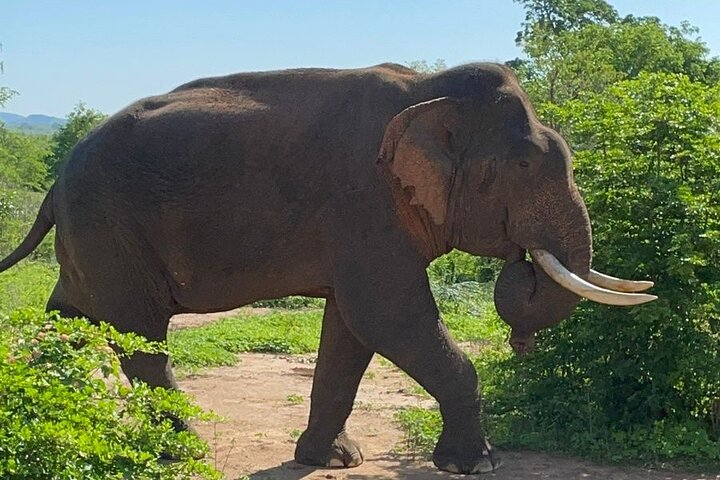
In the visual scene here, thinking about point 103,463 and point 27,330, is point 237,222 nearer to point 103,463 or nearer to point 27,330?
point 27,330

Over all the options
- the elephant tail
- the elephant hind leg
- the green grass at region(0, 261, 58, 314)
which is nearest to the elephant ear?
the elephant tail

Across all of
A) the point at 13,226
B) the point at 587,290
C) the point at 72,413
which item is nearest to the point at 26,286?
the point at 13,226

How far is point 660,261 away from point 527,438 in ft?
4.77

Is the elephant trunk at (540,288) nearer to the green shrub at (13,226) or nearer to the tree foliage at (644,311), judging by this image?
the tree foliage at (644,311)

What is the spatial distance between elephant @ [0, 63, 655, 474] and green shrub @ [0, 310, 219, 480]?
7.87 ft

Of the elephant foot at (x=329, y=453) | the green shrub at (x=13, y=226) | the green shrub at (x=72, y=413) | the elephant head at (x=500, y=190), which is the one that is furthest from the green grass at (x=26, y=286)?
the green shrub at (x=72, y=413)

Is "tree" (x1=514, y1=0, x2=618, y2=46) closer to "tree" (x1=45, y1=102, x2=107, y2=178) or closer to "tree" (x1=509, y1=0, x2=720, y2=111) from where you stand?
"tree" (x1=509, y1=0, x2=720, y2=111)

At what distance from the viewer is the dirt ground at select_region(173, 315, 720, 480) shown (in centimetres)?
671

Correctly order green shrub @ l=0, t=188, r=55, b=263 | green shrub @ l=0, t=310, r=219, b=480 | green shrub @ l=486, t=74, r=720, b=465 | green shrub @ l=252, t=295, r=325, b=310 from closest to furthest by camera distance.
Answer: green shrub @ l=0, t=310, r=219, b=480
green shrub @ l=486, t=74, r=720, b=465
green shrub @ l=252, t=295, r=325, b=310
green shrub @ l=0, t=188, r=55, b=263

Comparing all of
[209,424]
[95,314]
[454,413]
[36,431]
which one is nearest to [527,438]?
[454,413]

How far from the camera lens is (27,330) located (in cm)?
404

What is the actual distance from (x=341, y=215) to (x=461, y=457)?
157cm

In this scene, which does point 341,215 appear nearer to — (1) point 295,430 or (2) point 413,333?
(2) point 413,333

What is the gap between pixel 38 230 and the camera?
7387 mm
